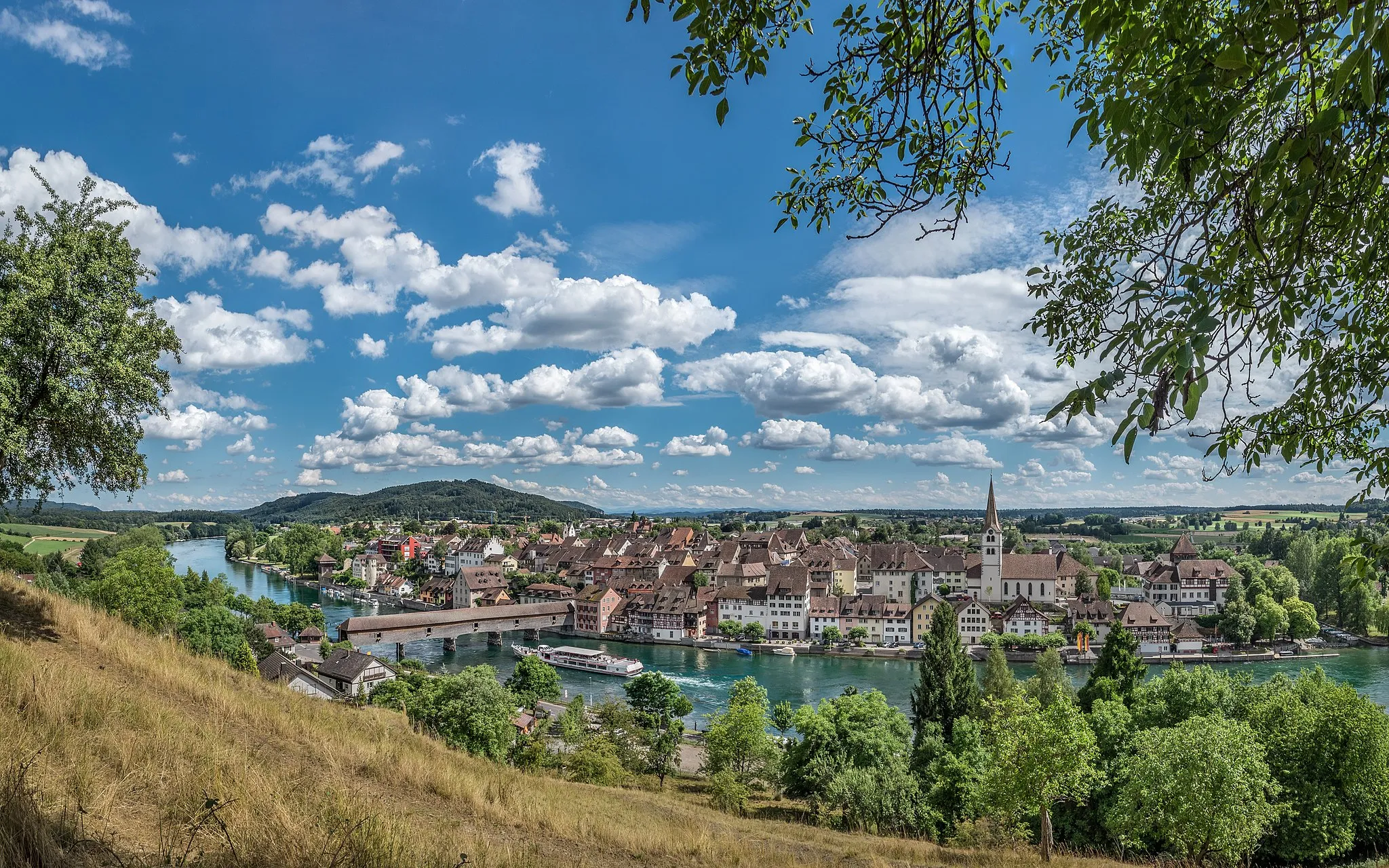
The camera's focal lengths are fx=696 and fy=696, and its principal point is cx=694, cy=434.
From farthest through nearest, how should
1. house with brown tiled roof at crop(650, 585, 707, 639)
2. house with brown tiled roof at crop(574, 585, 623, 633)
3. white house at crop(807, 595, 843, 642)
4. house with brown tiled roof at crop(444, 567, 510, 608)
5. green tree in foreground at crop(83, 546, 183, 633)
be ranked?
house with brown tiled roof at crop(444, 567, 510, 608) < house with brown tiled roof at crop(574, 585, 623, 633) < house with brown tiled roof at crop(650, 585, 707, 639) < white house at crop(807, 595, 843, 642) < green tree in foreground at crop(83, 546, 183, 633)

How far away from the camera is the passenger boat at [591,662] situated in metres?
44.1

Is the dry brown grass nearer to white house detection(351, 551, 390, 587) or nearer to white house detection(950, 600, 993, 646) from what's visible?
white house detection(950, 600, 993, 646)

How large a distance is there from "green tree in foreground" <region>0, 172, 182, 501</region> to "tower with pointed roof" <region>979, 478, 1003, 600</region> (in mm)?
69571

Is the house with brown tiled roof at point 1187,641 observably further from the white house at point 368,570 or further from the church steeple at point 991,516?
the white house at point 368,570

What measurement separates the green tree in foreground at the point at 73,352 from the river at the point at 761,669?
30.5 meters

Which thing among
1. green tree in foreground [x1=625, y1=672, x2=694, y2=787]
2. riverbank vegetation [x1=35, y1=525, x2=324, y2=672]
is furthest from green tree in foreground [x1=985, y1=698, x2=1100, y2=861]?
riverbank vegetation [x1=35, y1=525, x2=324, y2=672]

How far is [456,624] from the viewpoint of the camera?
5522cm

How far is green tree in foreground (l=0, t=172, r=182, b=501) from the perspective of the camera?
7.30 metres

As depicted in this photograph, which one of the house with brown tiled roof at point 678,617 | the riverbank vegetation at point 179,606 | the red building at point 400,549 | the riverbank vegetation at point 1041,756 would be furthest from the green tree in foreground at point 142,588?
the red building at point 400,549

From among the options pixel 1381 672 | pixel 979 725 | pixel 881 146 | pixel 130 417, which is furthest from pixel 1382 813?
pixel 1381 672

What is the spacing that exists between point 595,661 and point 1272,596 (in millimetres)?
53544

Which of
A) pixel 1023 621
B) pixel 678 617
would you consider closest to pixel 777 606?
pixel 678 617

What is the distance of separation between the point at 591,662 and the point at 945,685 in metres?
26.3

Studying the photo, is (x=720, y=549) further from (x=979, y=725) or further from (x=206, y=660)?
(x=206, y=660)
